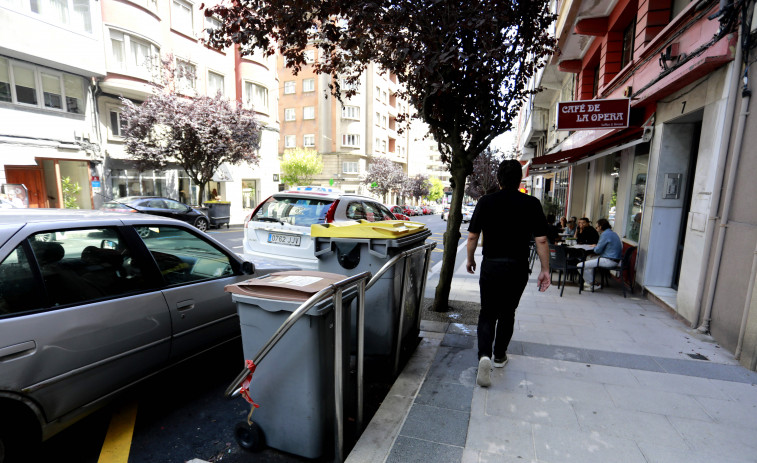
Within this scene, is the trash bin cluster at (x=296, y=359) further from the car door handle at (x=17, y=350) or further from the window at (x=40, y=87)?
the window at (x=40, y=87)

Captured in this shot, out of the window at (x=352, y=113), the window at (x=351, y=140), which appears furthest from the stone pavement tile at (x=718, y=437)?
the window at (x=352, y=113)

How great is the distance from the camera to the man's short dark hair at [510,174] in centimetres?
340

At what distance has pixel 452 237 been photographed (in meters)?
5.26

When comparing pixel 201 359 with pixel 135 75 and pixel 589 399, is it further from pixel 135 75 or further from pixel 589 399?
pixel 135 75

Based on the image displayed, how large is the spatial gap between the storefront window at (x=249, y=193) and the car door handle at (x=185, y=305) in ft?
82.0

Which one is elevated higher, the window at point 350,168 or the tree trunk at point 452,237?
the window at point 350,168

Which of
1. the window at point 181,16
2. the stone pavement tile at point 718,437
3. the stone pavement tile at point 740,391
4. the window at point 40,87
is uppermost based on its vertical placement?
the window at point 181,16

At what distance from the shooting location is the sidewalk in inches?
98.2

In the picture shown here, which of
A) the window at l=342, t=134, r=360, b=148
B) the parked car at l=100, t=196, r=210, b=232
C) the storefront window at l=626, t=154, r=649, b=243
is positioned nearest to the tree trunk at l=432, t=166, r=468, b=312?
the storefront window at l=626, t=154, r=649, b=243

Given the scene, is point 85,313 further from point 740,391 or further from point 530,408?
point 740,391

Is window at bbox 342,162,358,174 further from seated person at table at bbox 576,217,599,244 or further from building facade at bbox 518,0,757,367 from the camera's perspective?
seated person at table at bbox 576,217,599,244

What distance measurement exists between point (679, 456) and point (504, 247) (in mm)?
1776

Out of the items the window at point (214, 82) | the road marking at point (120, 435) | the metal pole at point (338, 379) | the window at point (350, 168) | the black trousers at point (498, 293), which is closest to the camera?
the metal pole at point (338, 379)

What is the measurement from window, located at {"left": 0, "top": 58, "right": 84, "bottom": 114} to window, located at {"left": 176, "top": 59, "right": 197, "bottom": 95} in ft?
13.2
